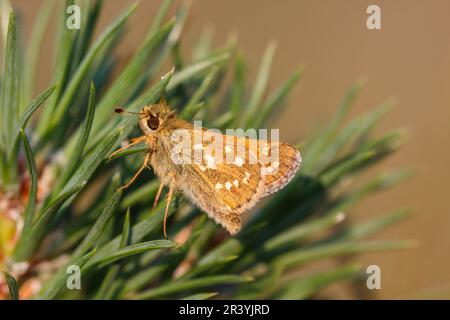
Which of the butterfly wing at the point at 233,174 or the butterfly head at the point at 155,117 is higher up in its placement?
the butterfly head at the point at 155,117

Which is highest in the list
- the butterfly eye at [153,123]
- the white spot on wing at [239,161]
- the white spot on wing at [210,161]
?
the butterfly eye at [153,123]

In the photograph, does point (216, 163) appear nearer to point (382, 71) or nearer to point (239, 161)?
point (239, 161)

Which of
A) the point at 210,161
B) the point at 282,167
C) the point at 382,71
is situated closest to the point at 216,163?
the point at 210,161

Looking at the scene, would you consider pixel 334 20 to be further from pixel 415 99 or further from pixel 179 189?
pixel 179 189

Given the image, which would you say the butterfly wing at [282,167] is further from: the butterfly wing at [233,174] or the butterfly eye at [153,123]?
the butterfly eye at [153,123]

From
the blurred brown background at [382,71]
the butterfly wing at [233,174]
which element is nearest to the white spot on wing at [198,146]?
the butterfly wing at [233,174]
